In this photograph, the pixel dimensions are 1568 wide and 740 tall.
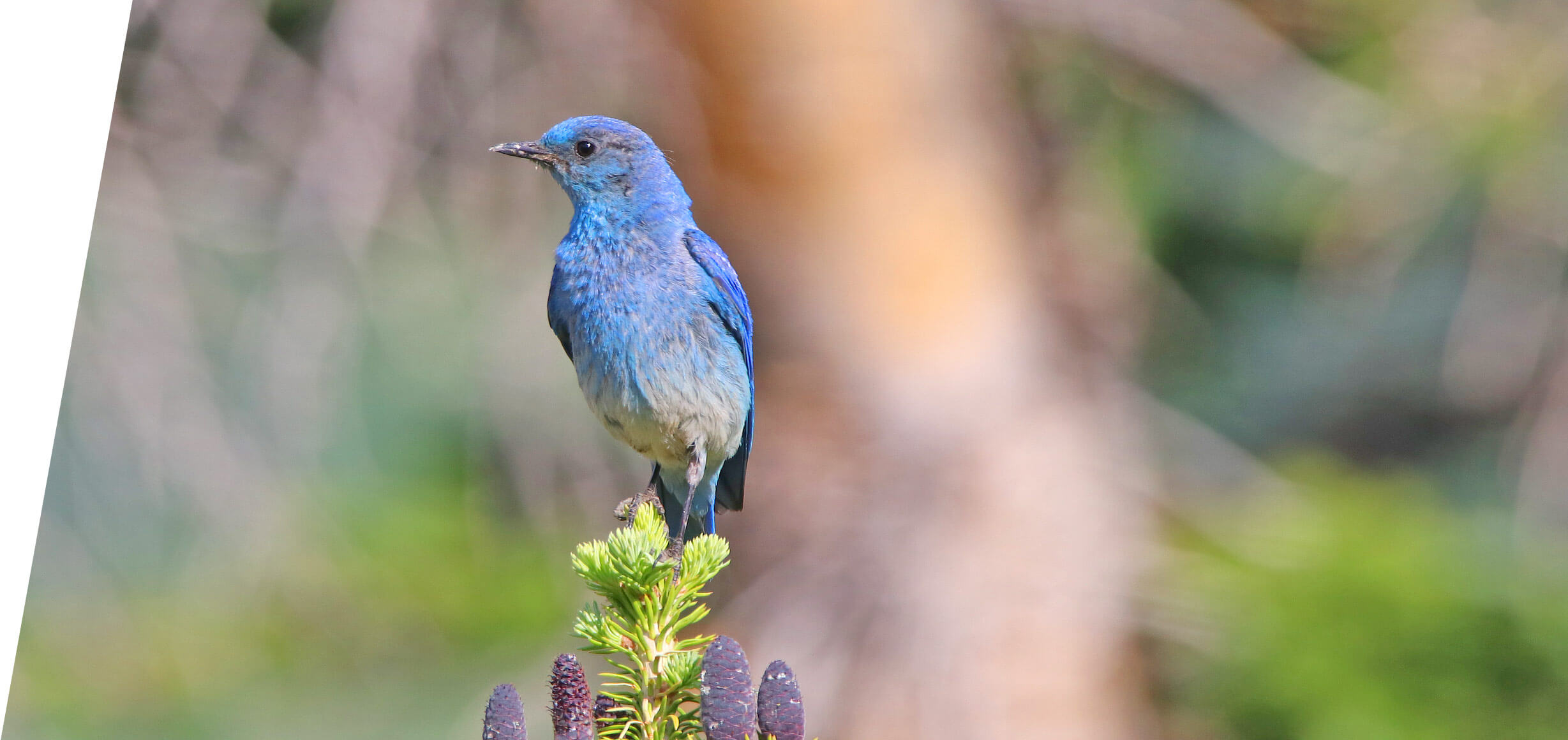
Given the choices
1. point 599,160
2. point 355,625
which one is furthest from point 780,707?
point 355,625

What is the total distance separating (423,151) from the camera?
3.68 metres

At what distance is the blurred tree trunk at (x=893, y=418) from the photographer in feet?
11.5

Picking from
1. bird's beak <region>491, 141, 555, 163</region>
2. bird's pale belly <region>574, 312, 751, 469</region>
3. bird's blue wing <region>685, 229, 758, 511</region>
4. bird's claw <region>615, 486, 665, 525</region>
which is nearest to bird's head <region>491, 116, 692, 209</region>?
bird's beak <region>491, 141, 555, 163</region>

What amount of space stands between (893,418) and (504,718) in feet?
8.41

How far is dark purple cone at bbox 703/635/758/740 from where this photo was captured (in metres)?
1.13

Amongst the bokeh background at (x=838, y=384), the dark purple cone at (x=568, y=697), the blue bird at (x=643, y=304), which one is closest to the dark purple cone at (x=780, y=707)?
the dark purple cone at (x=568, y=697)

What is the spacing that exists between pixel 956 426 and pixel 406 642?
208cm

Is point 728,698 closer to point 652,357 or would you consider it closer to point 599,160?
point 652,357

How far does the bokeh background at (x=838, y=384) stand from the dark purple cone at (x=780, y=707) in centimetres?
242

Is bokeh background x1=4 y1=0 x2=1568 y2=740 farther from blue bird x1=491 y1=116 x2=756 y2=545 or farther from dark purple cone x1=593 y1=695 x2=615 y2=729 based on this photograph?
dark purple cone x1=593 y1=695 x2=615 y2=729

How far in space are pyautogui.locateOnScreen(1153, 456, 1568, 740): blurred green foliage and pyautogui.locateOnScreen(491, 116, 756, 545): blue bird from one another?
2151mm

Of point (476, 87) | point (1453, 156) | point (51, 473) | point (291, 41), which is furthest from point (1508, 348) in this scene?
point (51, 473)

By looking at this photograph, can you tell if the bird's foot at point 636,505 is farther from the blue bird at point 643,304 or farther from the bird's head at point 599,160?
the bird's head at point 599,160

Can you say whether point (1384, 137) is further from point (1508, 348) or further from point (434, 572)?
point (434, 572)
